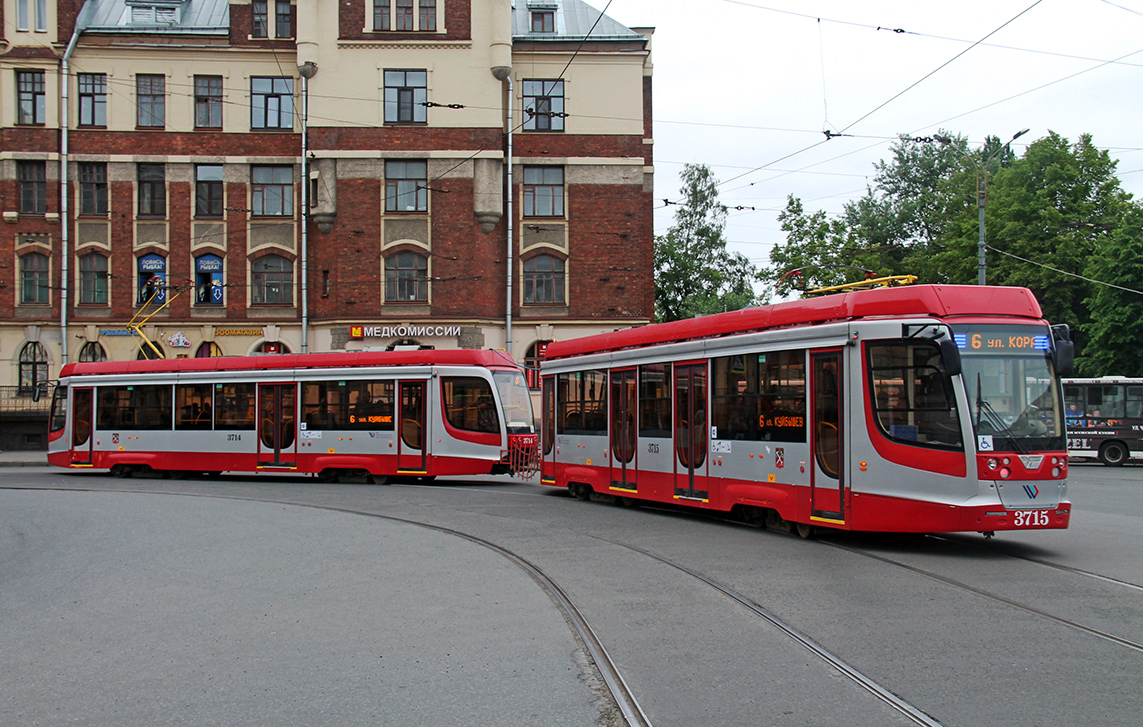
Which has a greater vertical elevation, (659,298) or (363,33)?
(363,33)

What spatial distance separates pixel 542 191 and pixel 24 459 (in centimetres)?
2049

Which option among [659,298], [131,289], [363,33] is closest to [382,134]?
[363,33]

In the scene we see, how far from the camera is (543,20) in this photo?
41969mm

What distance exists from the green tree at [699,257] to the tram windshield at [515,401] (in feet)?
116

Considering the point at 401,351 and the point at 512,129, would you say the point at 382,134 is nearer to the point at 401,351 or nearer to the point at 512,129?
the point at 512,129

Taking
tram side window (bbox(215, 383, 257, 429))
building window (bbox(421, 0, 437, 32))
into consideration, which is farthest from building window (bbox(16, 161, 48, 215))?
tram side window (bbox(215, 383, 257, 429))

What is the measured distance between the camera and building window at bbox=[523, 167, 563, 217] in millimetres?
39188

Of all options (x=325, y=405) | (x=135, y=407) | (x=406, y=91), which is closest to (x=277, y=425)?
(x=325, y=405)

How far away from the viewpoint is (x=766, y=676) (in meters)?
6.29

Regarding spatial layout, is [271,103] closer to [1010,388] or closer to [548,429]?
[548,429]

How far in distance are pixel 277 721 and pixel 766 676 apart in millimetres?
2903

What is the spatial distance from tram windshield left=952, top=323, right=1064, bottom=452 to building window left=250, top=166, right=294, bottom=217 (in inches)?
1291

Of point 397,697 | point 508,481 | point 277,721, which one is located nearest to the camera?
point 277,721

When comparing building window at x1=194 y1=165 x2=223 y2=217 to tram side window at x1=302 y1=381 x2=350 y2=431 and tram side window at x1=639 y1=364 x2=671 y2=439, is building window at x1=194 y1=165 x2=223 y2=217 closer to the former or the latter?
tram side window at x1=302 y1=381 x2=350 y2=431
